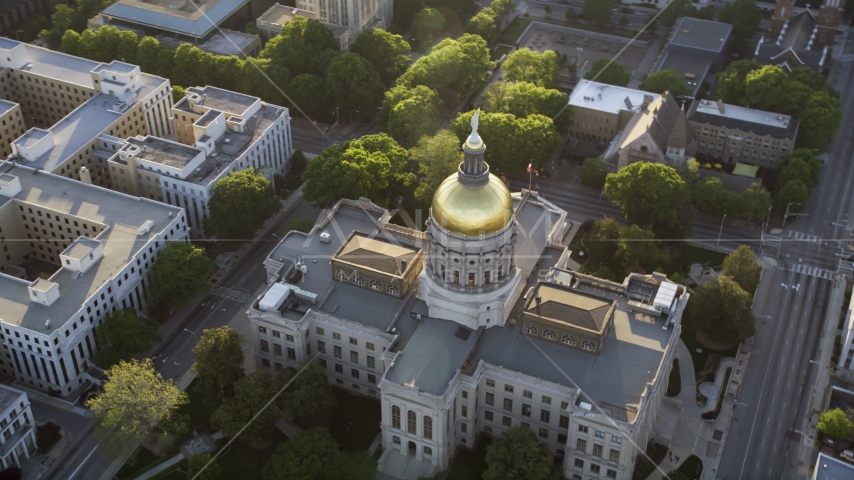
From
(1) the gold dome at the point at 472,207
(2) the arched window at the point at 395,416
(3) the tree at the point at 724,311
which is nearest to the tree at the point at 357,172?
(1) the gold dome at the point at 472,207

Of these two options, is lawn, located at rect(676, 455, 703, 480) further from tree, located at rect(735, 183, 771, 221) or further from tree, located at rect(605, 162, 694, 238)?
tree, located at rect(735, 183, 771, 221)

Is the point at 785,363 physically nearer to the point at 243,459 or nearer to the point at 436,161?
the point at 436,161

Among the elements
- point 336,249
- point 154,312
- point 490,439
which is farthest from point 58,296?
point 490,439

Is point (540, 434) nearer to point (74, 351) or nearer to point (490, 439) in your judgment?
point (490, 439)

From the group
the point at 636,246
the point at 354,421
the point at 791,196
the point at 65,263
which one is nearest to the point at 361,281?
the point at 354,421

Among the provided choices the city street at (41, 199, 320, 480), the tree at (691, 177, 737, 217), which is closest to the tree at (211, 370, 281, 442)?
the city street at (41, 199, 320, 480)

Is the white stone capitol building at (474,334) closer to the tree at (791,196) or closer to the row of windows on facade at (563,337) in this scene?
the row of windows on facade at (563,337)
